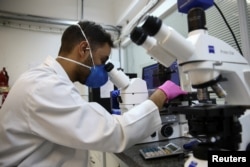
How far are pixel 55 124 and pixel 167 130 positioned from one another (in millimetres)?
778

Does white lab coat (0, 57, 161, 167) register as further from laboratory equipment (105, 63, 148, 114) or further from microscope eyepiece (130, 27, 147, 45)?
laboratory equipment (105, 63, 148, 114)

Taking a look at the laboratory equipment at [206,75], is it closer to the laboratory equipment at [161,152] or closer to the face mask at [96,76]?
the laboratory equipment at [161,152]

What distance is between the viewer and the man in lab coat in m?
0.75

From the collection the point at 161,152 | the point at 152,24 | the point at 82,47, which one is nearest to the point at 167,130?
the point at 161,152

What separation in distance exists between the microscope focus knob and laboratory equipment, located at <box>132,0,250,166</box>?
2.08 feet

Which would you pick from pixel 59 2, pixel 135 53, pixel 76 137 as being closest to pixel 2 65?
pixel 59 2

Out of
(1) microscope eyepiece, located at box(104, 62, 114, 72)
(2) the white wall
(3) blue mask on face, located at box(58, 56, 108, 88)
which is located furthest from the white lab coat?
(2) the white wall

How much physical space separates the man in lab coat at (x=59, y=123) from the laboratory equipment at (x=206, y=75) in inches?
7.9

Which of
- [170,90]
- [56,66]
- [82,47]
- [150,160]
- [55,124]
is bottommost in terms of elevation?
[150,160]

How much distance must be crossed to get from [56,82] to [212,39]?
59cm

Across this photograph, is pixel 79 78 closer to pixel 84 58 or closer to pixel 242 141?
pixel 84 58

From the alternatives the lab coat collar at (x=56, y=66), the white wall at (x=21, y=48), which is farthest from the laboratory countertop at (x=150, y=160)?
the white wall at (x=21, y=48)

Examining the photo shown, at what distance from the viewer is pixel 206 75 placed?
0.62 metres

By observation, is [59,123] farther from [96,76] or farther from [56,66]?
[96,76]
